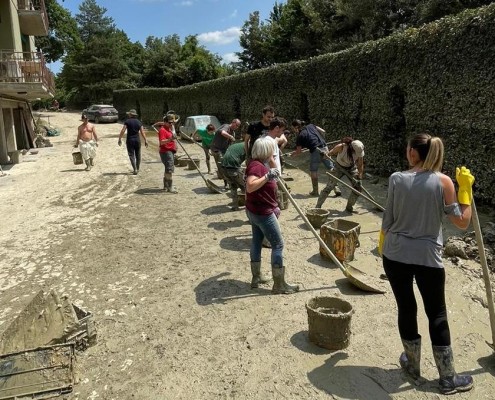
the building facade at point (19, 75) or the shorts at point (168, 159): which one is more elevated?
the building facade at point (19, 75)

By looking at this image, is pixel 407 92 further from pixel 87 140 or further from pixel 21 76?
pixel 21 76

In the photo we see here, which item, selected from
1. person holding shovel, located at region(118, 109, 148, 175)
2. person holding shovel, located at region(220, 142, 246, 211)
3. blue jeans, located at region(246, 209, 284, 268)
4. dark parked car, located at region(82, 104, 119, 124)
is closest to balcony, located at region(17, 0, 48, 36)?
dark parked car, located at region(82, 104, 119, 124)

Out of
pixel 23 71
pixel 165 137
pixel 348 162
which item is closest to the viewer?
pixel 348 162

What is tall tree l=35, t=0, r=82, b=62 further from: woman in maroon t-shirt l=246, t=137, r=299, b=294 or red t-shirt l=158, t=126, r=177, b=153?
woman in maroon t-shirt l=246, t=137, r=299, b=294

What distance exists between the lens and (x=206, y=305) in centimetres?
499

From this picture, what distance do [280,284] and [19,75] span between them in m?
15.3

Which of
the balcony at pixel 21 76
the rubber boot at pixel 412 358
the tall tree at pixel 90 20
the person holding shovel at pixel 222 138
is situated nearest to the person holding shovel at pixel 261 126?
the person holding shovel at pixel 222 138

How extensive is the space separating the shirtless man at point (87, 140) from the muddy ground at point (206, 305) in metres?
4.91

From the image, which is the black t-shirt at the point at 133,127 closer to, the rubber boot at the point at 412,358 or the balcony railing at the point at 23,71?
the balcony railing at the point at 23,71

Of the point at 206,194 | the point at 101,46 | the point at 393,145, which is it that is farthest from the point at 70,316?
the point at 101,46

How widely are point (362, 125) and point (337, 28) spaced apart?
16359mm

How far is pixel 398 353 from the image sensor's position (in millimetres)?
3945

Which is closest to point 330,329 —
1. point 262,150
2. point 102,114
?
point 262,150

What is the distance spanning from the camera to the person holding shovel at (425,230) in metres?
3.12
